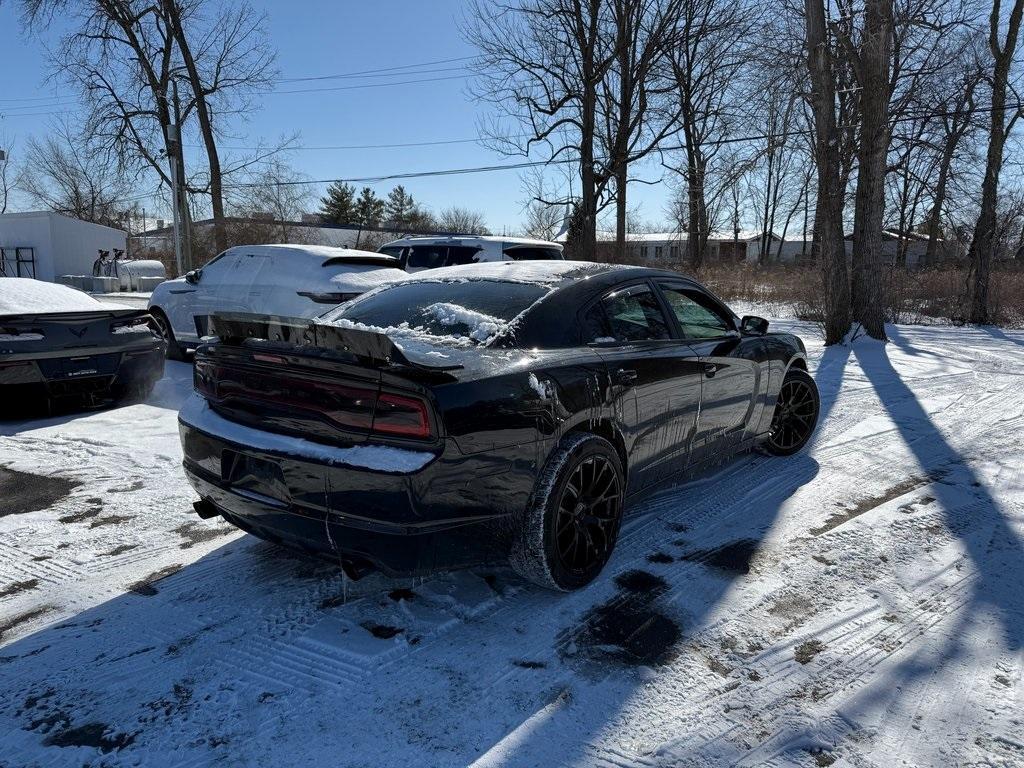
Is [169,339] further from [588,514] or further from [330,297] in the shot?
[588,514]

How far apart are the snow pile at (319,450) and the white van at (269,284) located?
15.3ft

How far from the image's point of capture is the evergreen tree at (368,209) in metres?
60.3

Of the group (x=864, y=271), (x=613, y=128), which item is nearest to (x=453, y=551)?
(x=864, y=271)

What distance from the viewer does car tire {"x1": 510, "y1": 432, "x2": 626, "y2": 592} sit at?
2.95 m

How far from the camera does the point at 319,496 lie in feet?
8.66

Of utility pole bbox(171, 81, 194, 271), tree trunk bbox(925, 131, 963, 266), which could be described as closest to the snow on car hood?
utility pole bbox(171, 81, 194, 271)

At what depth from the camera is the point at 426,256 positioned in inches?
488

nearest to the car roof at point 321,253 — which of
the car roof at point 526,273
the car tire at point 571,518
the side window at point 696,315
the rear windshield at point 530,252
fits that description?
the rear windshield at point 530,252

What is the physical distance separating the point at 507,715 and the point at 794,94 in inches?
514

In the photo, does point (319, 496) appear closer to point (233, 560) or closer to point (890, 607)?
point (233, 560)

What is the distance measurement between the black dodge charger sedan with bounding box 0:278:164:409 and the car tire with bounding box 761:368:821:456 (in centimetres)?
578

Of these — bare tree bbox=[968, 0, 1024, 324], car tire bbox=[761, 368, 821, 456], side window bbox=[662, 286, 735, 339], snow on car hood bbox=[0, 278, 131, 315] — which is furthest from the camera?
bare tree bbox=[968, 0, 1024, 324]

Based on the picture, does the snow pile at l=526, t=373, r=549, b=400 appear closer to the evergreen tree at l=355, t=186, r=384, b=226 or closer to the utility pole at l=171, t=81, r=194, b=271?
the utility pole at l=171, t=81, r=194, b=271

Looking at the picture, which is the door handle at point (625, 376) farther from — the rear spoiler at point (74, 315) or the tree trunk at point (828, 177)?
the tree trunk at point (828, 177)
